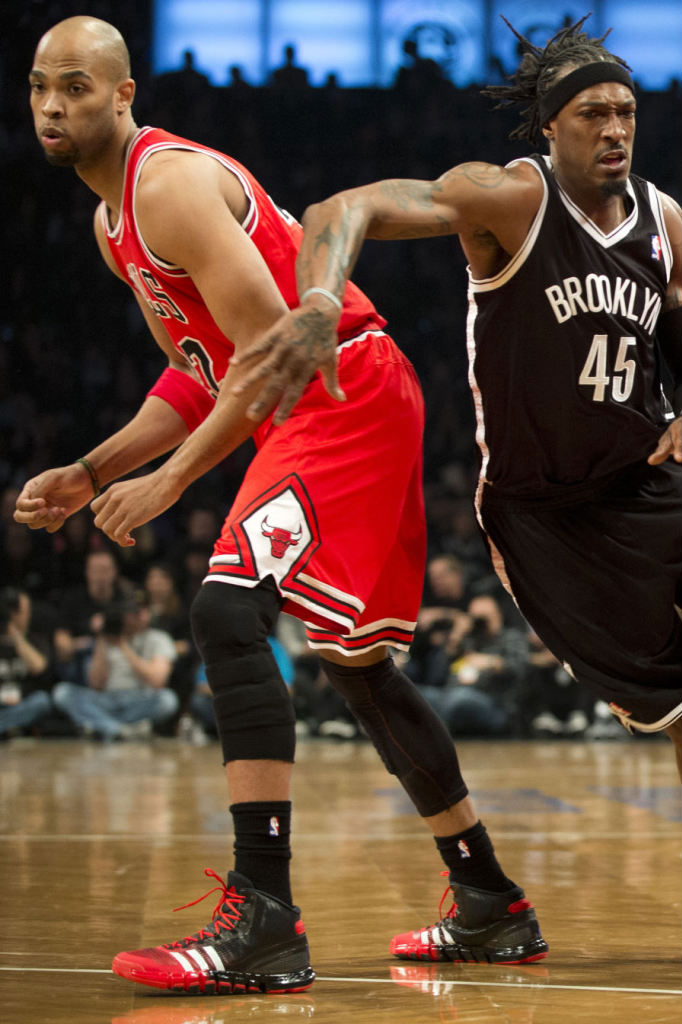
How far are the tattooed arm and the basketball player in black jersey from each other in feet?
0.03

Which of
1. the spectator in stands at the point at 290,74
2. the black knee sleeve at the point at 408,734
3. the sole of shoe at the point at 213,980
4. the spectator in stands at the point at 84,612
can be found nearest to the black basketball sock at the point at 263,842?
the sole of shoe at the point at 213,980

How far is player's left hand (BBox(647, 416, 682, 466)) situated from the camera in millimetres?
2242

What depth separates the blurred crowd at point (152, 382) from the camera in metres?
8.02

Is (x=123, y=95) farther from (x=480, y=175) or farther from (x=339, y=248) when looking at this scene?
(x=339, y=248)

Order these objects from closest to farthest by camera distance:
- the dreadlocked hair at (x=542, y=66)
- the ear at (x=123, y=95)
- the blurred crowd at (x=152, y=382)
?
the dreadlocked hair at (x=542, y=66)
the ear at (x=123, y=95)
the blurred crowd at (x=152, y=382)

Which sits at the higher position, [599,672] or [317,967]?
[599,672]

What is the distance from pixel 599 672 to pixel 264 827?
0.71 metres

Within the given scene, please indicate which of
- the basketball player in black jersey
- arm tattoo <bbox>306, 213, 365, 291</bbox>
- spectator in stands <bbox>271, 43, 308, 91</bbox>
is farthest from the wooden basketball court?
spectator in stands <bbox>271, 43, 308, 91</bbox>

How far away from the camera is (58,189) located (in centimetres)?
1059

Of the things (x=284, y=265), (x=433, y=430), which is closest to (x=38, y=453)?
(x=433, y=430)

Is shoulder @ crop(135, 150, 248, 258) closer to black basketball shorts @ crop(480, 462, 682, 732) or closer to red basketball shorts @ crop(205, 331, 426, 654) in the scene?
red basketball shorts @ crop(205, 331, 426, 654)

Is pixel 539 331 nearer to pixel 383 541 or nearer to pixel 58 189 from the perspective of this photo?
pixel 383 541

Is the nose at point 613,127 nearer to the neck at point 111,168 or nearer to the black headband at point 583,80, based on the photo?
the black headband at point 583,80

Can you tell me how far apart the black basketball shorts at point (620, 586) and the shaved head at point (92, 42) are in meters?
1.20
